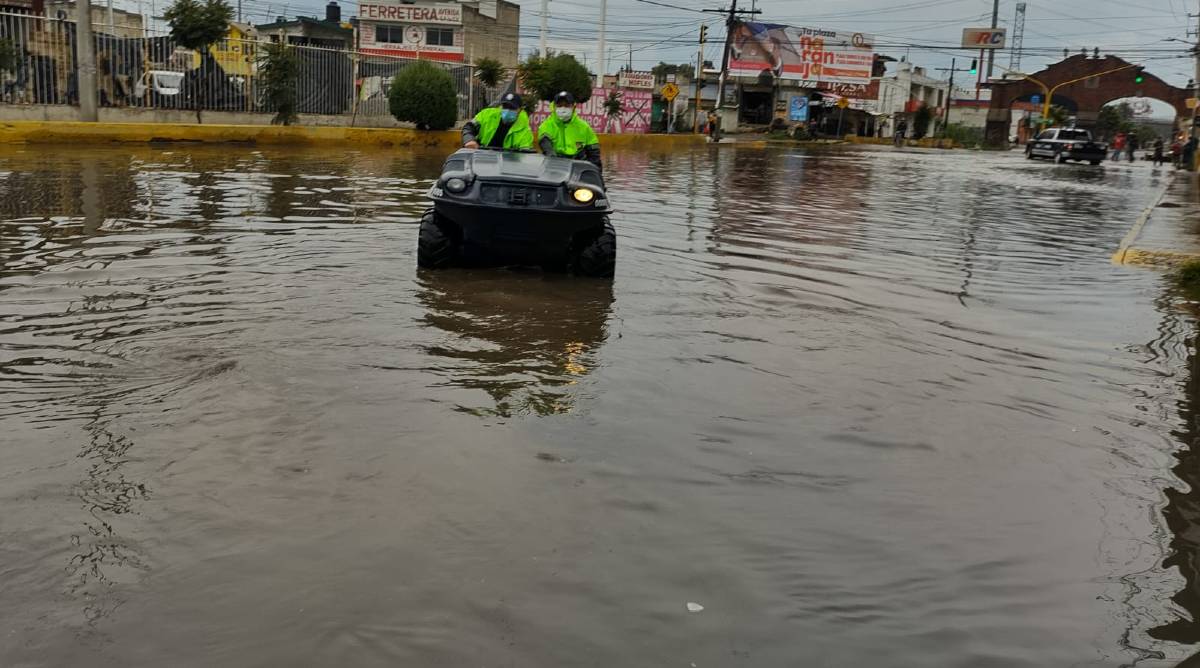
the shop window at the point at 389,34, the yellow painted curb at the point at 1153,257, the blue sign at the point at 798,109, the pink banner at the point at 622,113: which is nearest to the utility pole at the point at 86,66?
the yellow painted curb at the point at 1153,257

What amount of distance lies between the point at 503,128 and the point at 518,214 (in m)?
1.75

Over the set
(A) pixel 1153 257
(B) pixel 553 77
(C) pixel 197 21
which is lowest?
(A) pixel 1153 257

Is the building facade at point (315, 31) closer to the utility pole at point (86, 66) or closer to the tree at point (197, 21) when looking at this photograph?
the tree at point (197, 21)

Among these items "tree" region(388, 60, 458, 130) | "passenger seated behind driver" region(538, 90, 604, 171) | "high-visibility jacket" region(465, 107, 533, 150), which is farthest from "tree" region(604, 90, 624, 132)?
"high-visibility jacket" region(465, 107, 533, 150)

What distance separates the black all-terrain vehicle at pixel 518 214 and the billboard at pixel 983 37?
81.3 metres

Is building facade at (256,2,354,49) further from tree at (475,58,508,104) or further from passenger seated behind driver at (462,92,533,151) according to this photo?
passenger seated behind driver at (462,92,533,151)

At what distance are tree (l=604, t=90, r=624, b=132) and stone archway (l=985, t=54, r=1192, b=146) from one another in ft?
151

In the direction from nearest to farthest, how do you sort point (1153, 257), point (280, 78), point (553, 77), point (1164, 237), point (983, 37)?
point (1153, 257) < point (1164, 237) < point (280, 78) < point (553, 77) < point (983, 37)

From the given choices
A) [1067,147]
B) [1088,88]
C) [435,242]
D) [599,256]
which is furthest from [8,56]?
[1088,88]

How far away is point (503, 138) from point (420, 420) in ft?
16.3

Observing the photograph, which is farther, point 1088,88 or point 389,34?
point 1088,88

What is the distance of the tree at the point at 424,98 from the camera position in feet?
94.3

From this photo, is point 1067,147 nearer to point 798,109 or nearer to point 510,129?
point 798,109

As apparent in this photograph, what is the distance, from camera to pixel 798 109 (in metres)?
70.6
